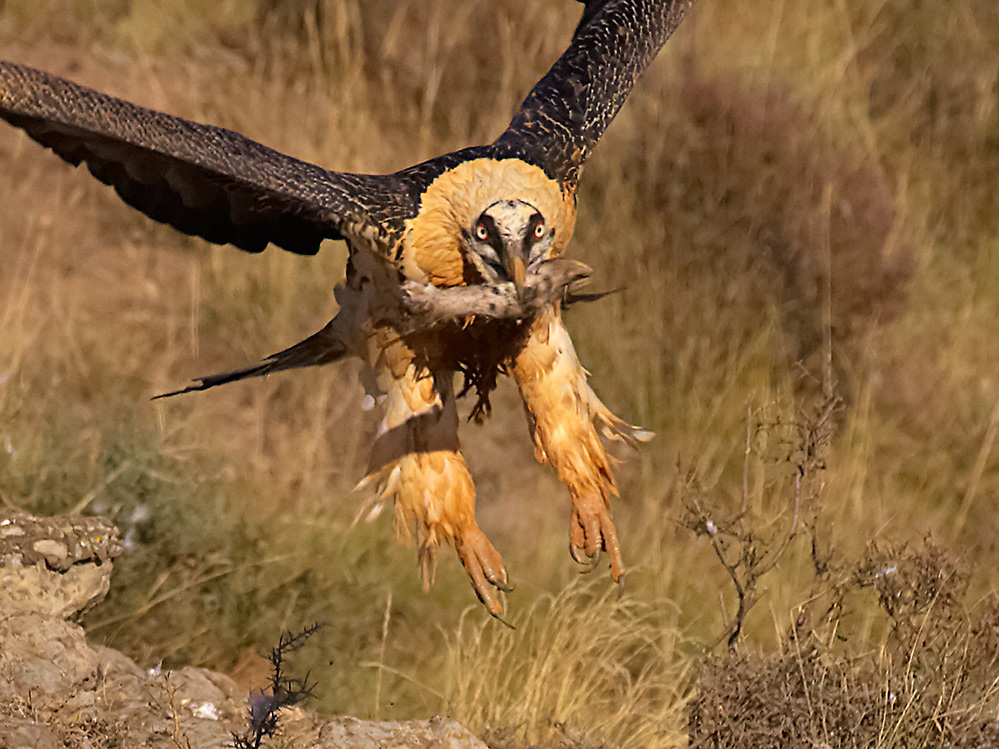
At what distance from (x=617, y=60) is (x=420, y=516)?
215 cm

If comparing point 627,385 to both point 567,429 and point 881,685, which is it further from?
point 881,685

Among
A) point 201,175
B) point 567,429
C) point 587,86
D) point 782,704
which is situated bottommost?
point 782,704

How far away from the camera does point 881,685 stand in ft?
15.2

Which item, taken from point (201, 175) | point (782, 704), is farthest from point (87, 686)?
point (782, 704)

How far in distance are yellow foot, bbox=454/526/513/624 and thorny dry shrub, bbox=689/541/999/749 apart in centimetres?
83

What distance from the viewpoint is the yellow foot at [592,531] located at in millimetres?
4957

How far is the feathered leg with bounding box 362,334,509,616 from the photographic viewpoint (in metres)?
4.91

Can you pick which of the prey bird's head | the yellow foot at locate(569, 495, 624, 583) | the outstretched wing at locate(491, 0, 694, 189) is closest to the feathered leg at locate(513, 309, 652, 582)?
the yellow foot at locate(569, 495, 624, 583)

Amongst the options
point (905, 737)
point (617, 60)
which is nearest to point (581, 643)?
point (905, 737)

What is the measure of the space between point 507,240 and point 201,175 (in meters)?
1.25

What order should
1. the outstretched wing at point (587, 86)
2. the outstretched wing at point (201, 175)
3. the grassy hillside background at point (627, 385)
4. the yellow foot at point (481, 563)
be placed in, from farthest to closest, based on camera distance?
1. the grassy hillside background at point (627, 385)
2. the outstretched wing at point (587, 86)
3. the yellow foot at point (481, 563)
4. the outstretched wing at point (201, 175)

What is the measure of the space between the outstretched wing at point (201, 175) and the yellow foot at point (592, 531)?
1270 millimetres

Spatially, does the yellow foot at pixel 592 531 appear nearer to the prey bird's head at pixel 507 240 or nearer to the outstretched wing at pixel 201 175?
the prey bird's head at pixel 507 240

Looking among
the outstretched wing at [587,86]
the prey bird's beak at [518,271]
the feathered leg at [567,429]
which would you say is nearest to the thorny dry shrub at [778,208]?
the outstretched wing at [587,86]
